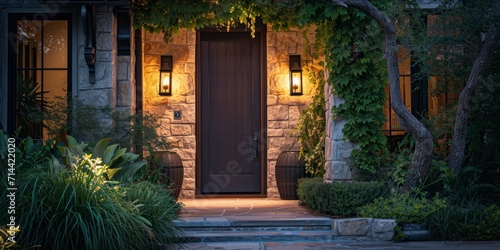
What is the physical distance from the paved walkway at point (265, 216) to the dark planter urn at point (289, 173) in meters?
0.19

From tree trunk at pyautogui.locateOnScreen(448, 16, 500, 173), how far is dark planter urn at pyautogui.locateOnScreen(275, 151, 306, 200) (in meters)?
2.58

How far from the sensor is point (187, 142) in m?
10.9

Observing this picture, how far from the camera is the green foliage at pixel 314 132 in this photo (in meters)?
10.1

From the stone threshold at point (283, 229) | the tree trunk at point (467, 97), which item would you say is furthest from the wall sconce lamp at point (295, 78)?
the stone threshold at point (283, 229)

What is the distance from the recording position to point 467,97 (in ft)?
27.7

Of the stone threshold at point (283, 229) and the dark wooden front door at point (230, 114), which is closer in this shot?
the stone threshold at point (283, 229)

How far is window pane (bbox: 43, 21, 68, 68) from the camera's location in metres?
9.62

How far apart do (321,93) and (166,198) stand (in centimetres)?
366

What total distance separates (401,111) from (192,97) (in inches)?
149

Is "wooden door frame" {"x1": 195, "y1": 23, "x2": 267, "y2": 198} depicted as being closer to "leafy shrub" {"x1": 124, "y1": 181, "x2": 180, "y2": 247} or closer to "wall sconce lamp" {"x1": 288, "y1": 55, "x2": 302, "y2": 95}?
"wall sconce lamp" {"x1": 288, "y1": 55, "x2": 302, "y2": 95}

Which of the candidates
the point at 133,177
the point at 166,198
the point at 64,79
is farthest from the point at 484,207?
the point at 64,79

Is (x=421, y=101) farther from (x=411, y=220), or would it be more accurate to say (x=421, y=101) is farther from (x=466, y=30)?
(x=411, y=220)

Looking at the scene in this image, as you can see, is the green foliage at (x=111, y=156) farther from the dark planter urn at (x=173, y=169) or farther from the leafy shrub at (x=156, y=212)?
the dark planter urn at (x=173, y=169)

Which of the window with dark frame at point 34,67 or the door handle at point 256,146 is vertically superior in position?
the window with dark frame at point 34,67
